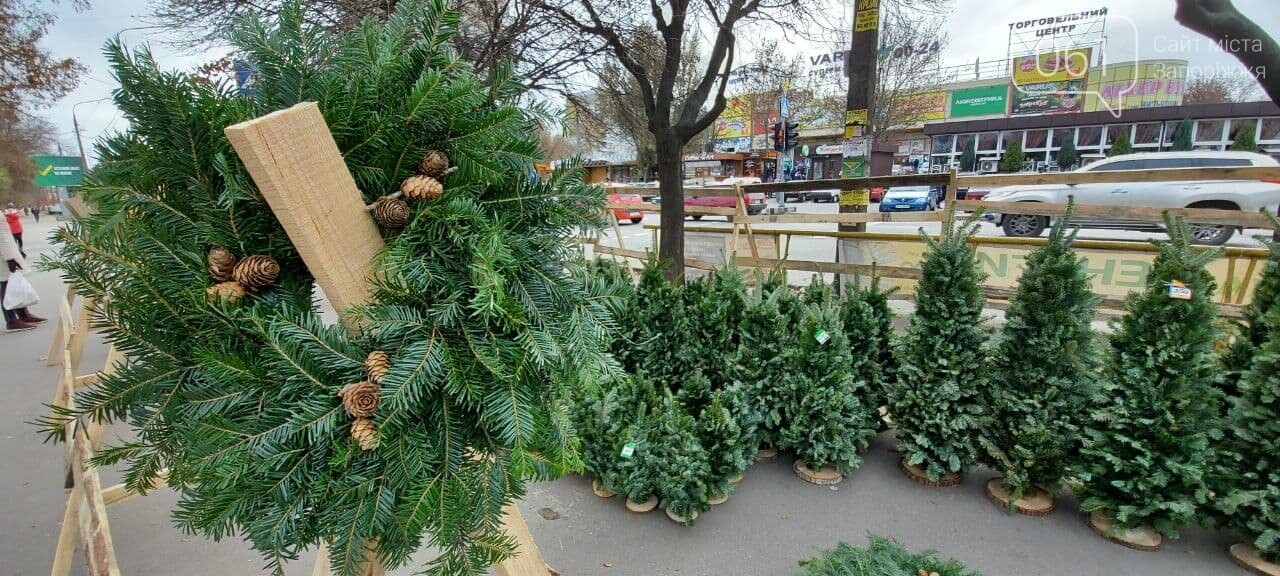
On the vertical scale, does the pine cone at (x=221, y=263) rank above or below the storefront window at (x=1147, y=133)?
below

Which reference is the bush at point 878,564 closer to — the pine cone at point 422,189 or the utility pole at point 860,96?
the pine cone at point 422,189

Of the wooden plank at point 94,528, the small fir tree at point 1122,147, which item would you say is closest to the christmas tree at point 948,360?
the wooden plank at point 94,528

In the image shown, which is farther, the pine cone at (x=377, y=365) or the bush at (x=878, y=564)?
the bush at (x=878, y=564)

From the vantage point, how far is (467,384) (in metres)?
1.00

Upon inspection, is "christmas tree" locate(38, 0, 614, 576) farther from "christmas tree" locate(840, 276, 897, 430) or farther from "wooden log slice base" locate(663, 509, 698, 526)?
"christmas tree" locate(840, 276, 897, 430)

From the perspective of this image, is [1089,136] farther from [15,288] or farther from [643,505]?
[15,288]

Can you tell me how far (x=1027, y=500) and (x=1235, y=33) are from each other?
472 cm

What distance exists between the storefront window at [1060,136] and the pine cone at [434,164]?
3989cm

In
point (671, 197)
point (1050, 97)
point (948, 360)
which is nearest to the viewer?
point (948, 360)

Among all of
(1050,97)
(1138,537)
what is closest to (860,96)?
(1138,537)

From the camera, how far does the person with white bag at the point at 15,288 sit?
21.5 feet

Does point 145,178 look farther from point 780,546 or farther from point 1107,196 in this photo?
point 1107,196

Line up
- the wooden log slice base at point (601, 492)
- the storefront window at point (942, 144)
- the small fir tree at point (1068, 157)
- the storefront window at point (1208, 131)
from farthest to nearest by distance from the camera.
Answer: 1. the storefront window at point (942, 144)
2. the small fir tree at point (1068, 157)
3. the storefront window at point (1208, 131)
4. the wooden log slice base at point (601, 492)

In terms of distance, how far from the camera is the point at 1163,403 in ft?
8.18
